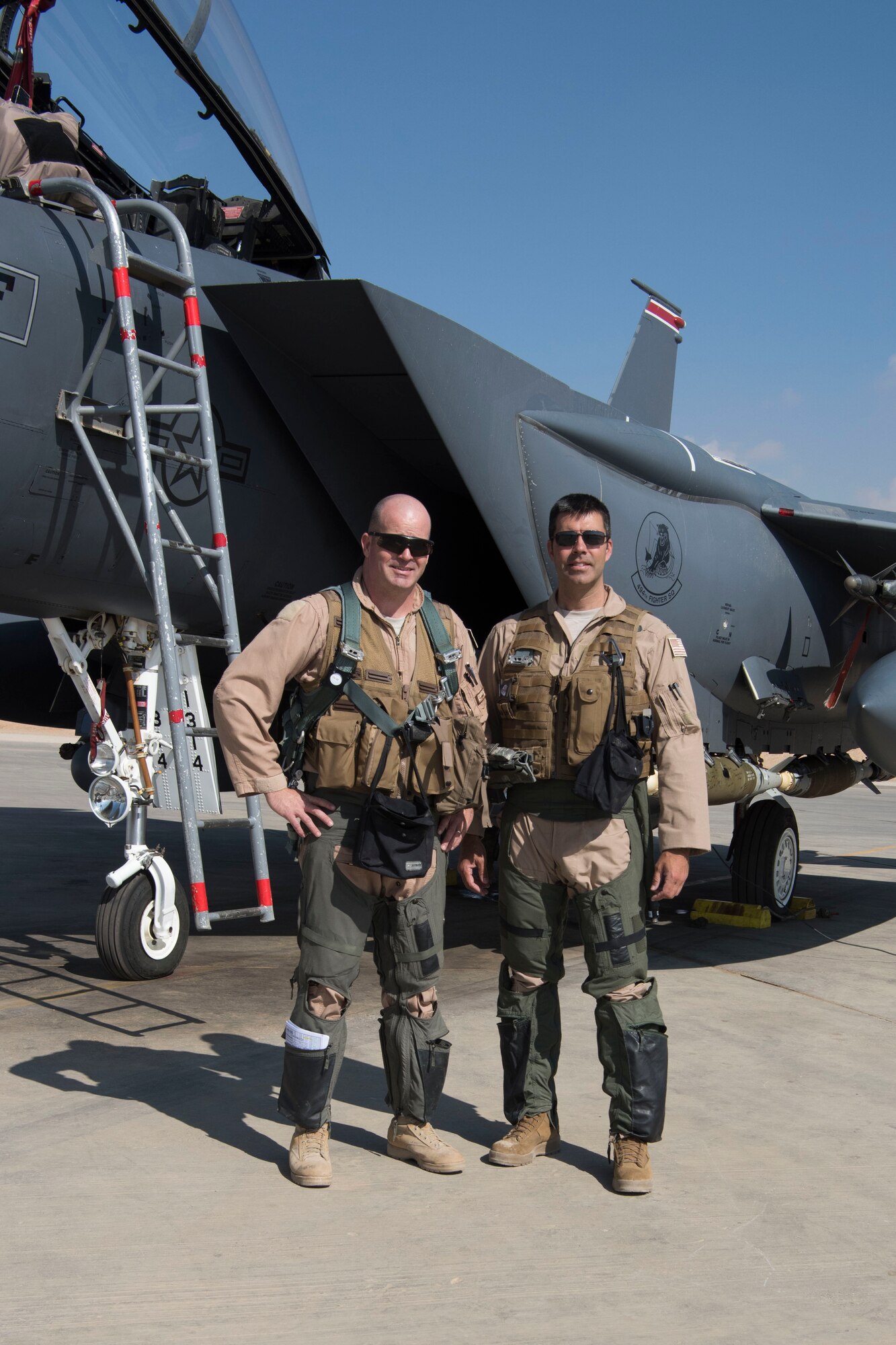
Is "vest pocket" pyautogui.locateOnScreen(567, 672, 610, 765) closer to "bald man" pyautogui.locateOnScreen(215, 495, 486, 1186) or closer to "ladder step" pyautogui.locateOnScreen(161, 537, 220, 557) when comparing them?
"bald man" pyautogui.locateOnScreen(215, 495, 486, 1186)

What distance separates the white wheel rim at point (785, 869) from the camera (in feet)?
26.4

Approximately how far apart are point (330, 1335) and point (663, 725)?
1.79 m

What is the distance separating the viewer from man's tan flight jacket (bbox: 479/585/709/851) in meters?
3.24

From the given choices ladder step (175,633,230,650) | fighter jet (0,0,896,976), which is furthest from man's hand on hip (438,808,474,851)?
ladder step (175,633,230,650)

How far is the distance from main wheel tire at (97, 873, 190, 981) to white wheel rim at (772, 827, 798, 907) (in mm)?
4509

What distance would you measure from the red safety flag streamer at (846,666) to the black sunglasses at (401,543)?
18.0 ft

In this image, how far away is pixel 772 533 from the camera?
24.6ft

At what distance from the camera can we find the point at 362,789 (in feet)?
10.2

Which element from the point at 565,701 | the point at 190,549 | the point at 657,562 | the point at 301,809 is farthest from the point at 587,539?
the point at 657,562

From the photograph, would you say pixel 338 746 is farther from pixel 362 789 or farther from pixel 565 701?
pixel 565 701

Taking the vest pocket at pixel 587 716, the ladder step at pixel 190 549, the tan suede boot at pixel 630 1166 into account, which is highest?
the ladder step at pixel 190 549

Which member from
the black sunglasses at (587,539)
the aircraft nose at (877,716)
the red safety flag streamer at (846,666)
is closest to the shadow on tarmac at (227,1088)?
the black sunglasses at (587,539)

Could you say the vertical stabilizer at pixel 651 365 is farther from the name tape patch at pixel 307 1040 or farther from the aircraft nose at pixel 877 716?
the name tape patch at pixel 307 1040

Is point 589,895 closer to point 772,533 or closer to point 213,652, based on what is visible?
point 213,652
